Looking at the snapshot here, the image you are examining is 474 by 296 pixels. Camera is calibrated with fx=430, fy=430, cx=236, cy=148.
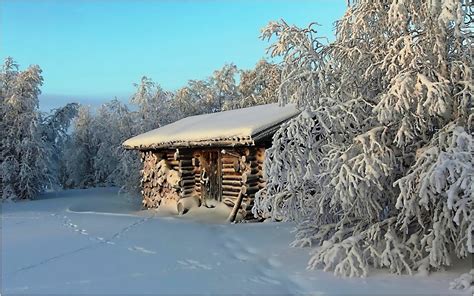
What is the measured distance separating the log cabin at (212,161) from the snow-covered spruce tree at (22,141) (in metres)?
6.92

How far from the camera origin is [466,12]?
642 cm

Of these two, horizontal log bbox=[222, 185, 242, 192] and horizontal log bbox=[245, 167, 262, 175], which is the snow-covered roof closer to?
horizontal log bbox=[245, 167, 262, 175]

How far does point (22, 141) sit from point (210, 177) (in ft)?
38.8

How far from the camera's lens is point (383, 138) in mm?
6492

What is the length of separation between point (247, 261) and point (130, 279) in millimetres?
1937

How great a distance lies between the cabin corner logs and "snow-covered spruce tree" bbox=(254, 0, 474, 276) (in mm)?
4463

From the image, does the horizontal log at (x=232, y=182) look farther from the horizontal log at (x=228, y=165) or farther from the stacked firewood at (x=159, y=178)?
the stacked firewood at (x=159, y=178)

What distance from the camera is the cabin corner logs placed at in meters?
12.4

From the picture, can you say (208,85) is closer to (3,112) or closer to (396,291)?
(3,112)

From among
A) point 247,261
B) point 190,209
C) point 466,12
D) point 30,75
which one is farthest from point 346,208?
point 30,75

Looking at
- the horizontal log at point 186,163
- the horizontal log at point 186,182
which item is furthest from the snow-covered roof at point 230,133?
the horizontal log at point 186,182

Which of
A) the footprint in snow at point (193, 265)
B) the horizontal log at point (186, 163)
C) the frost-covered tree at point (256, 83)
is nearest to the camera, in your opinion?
the footprint in snow at point (193, 265)

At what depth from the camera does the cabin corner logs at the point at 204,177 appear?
40.8 ft

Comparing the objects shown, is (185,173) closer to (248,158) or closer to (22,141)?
(248,158)
